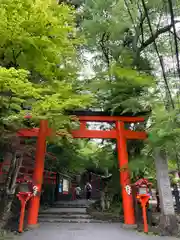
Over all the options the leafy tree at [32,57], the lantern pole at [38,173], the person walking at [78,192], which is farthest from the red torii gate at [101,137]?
the person walking at [78,192]

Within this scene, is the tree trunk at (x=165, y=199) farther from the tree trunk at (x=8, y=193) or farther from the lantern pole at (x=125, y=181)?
the tree trunk at (x=8, y=193)

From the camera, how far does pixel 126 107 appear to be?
375 inches

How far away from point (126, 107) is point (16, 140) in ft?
15.4

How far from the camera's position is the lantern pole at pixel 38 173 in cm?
810

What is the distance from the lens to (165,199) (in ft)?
26.8

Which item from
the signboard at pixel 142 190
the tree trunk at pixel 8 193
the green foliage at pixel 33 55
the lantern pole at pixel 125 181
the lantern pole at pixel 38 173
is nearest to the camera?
the green foliage at pixel 33 55

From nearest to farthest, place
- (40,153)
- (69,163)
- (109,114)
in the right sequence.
Result: (40,153)
(109,114)
(69,163)

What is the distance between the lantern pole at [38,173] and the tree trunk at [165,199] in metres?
4.51

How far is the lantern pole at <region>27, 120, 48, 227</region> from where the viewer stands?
810 cm

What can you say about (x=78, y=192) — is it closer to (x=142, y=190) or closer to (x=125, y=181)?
(x=125, y=181)

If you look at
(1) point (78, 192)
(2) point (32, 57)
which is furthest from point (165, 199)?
→ (1) point (78, 192)

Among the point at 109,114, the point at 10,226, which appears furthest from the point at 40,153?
the point at 109,114

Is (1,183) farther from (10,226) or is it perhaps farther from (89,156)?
(89,156)

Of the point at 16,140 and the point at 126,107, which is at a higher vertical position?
the point at 126,107
